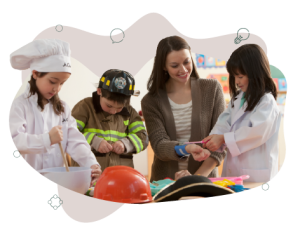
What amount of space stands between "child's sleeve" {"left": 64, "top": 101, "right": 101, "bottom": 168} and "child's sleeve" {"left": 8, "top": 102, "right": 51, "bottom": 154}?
60 mm

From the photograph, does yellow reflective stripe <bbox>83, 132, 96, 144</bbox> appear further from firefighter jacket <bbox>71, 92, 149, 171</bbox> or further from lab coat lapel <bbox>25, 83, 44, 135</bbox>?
lab coat lapel <bbox>25, 83, 44, 135</bbox>

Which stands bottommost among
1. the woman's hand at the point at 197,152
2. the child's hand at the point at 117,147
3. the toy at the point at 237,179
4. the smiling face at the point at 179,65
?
the toy at the point at 237,179

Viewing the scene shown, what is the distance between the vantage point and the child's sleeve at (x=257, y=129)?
91 centimetres

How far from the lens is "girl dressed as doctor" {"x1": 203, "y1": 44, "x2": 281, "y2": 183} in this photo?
0.92 meters

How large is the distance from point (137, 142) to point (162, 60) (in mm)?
201

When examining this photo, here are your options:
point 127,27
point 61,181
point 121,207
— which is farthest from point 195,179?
point 127,27

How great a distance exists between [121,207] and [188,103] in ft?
1.03

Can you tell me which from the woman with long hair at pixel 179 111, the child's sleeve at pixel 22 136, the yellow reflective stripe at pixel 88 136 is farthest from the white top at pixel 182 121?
the child's sleeve at pixel 22 136

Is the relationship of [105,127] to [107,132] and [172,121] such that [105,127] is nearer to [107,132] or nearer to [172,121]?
[107,132]

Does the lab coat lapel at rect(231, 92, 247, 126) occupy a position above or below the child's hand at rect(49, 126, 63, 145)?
above

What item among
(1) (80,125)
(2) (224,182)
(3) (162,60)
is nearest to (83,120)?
(1) (80,125)

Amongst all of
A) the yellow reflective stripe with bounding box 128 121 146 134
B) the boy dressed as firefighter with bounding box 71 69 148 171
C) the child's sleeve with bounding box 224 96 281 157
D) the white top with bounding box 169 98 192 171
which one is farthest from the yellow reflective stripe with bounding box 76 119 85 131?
the child's sleeve with bounding box 224 96 281 157

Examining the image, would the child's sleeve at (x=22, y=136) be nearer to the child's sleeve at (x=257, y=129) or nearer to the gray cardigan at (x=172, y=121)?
the gray cardigan at (x=172, y=121)

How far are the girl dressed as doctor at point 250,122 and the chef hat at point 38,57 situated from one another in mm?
385
